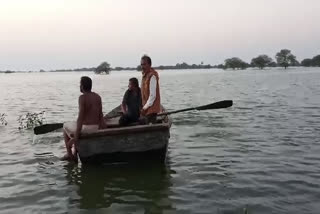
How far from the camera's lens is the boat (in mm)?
10141

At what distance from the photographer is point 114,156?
34.8ft

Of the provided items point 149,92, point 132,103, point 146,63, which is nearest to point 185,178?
point 149,92

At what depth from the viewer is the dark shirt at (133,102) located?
1120 cm

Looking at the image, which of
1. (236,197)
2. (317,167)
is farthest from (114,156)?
(317,167)

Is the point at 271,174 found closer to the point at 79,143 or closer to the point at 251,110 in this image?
the point at 79,143

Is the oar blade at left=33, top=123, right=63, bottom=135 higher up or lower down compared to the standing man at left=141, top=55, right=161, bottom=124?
lower down

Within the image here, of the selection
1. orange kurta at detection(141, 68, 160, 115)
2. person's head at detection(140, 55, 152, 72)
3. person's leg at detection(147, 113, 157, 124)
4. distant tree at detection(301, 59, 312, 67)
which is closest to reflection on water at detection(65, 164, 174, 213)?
person's leg at detection(147, 113, 157, 124)

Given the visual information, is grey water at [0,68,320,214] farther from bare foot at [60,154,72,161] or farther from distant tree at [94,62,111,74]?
distant tree at [94,62,111,74]

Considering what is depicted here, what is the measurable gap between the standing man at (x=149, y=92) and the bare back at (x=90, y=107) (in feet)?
3.91

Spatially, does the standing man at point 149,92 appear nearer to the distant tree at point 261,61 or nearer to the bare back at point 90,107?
the bare back at point 90,107

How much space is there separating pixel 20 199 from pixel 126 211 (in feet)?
7.46

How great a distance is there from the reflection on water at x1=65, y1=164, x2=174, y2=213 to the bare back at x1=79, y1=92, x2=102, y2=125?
3.72 feet

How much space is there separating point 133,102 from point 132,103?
0.04m

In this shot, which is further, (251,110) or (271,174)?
(251,110)
